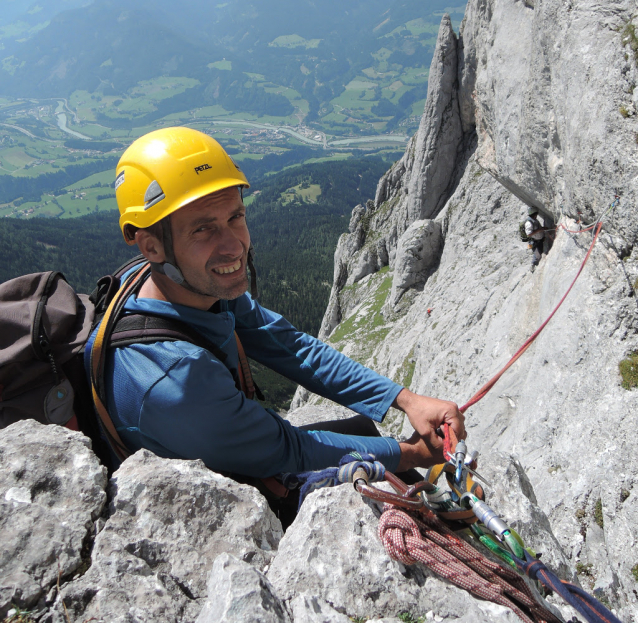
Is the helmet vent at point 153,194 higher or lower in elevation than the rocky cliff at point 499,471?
higher

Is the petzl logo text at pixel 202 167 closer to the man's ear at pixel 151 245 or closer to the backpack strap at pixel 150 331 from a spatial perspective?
the man's ear at pixel 151 245

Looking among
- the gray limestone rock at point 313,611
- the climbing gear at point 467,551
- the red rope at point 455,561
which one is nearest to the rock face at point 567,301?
the climbing gear at point 467,551

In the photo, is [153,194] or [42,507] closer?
[42,507]

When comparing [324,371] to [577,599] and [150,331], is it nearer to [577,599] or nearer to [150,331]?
[150,331]

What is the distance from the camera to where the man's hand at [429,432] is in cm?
496

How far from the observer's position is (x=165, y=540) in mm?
3299

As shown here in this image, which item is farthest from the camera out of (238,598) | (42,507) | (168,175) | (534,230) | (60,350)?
(534,230)

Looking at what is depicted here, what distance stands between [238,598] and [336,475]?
1547 millimetres

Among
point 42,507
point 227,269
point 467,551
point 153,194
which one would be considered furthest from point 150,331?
point 467,551

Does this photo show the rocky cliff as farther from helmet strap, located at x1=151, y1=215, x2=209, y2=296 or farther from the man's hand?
helmet strap, located at x1=151, y1=215, x2=209, y2=296

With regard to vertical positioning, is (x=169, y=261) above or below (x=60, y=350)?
above

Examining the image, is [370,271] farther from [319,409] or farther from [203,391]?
[203,391]

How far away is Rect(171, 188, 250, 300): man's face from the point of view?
4375 millimetres

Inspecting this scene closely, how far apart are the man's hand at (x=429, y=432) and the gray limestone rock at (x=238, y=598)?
2406 mm
